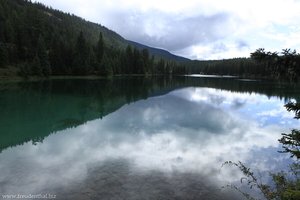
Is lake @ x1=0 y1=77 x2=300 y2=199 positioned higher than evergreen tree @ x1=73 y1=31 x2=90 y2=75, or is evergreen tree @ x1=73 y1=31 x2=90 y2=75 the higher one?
evergreen tree @ x1=73 y1=31 x2=90 y2=75

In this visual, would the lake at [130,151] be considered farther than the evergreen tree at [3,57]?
No

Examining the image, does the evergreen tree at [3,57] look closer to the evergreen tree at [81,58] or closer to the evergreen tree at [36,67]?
the evergreen tree at [36,67]

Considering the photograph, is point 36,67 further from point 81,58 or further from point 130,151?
point 130,151

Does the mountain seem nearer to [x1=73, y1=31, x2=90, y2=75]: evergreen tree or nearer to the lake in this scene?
[x1=73, y1=31, x2=90, y2=75]: evergreen tree

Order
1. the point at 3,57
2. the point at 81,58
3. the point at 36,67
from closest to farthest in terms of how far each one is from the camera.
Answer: the point at 36,67 < the point at 3,57 < the point at 81,58

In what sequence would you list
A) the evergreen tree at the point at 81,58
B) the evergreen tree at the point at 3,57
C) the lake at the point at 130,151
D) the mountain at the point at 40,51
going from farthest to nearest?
the evergreen tree at the point at 81,58, the mountain at the point at 40,51, the evergreen tree at the point at 3,57, the lake at the point at 130,151

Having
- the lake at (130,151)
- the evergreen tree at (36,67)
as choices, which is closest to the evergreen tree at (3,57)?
the evergreen tree at (36,67)

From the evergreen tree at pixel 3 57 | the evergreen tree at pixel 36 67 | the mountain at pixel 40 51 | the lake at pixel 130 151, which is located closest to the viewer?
the lake at pixel 130 151

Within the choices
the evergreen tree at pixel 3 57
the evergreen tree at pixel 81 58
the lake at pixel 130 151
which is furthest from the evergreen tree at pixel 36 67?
the lake at pixel 130 151

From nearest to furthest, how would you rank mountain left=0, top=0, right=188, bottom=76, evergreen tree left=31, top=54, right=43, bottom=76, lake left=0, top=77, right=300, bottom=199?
lake left=0, top=77, right=300, bottom=199
evergreen tree left=31, top=54, right=43, bottom=76
mountain left=0, top=0, right=188, bottom=76

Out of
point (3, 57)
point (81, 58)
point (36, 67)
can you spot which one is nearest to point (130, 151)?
point (36, 67)

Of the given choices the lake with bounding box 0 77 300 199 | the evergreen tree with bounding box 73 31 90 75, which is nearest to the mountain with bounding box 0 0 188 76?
the evergreen tree with bounding box 73 31 90 75

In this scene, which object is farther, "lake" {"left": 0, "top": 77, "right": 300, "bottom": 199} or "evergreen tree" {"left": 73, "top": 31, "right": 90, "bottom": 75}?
"evergreen tree" {"left": 73, "top": 31, "right": 90, "bottom": 75}

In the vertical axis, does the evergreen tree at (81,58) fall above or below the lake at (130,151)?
above
